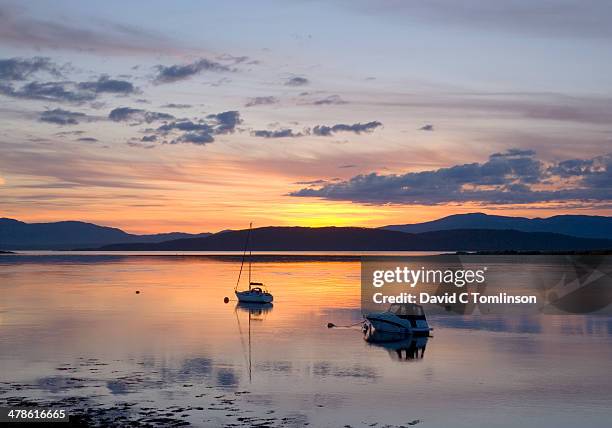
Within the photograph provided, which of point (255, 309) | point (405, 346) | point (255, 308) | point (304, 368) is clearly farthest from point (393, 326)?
point (255, 308)

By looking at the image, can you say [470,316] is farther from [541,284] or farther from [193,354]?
[541,284]

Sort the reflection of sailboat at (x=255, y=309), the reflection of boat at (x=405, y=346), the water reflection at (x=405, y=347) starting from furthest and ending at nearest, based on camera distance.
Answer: the reflection of sailboat at (x=255, y=309) < the reflection of boat at (x=405, y=346) < the water reflection at (x=405, y=347)

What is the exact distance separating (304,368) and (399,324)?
1491 centimetres

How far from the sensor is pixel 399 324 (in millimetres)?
46375

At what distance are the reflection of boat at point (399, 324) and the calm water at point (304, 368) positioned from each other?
1.24 metres

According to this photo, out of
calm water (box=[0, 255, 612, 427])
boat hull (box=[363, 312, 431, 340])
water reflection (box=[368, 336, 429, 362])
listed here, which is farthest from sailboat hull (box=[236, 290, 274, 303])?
water reflection (box=[368, 336, 429, 362])

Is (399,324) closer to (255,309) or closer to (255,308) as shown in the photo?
(255,309)

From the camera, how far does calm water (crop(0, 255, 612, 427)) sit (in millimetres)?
24547

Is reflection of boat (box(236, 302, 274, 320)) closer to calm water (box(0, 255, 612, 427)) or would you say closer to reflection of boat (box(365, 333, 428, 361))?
calm water (box(0, 255, 612, 427))

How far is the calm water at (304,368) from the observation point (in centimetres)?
2455

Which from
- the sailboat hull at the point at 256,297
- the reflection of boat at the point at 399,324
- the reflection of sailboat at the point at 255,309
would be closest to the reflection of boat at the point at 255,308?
the reflection of sailboat at the point at 255,309

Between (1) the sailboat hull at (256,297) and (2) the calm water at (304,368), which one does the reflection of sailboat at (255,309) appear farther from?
(2) the calm water at (304,368)

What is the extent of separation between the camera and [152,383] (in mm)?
28500

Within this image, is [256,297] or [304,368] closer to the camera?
[304,368]
